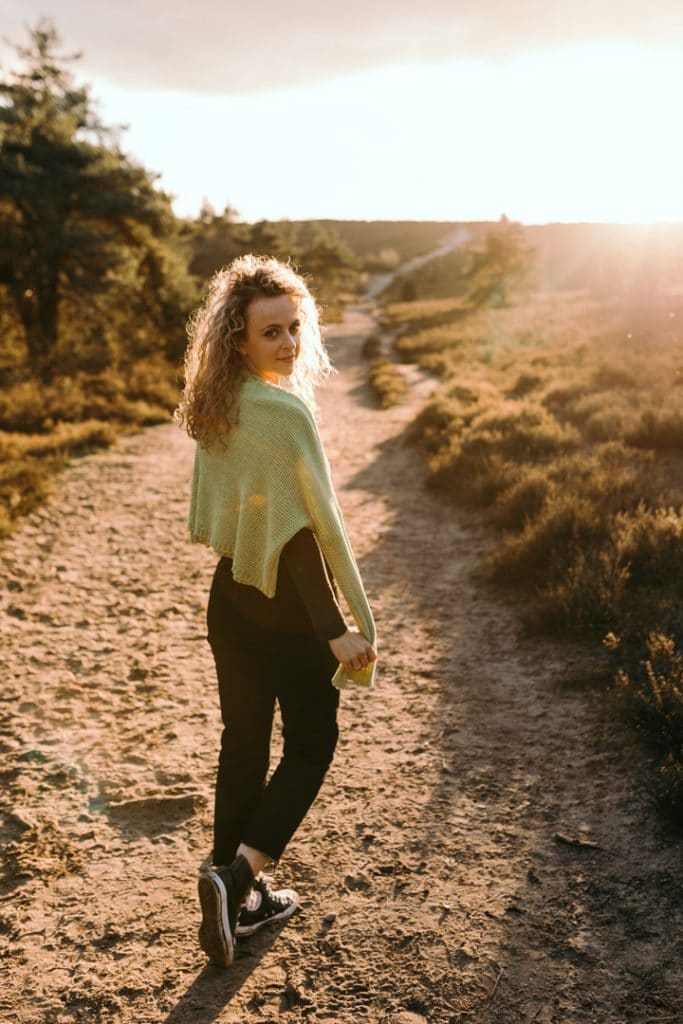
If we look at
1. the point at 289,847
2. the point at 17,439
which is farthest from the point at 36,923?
the point at 17,439

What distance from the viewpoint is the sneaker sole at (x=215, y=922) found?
2.33 metres

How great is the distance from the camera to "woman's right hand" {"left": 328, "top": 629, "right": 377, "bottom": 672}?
2148 millimetres

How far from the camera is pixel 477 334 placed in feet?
80.7

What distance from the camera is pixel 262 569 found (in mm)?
2191

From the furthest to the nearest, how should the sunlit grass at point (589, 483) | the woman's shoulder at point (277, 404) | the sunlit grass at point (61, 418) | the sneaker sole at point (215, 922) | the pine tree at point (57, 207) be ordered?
the pine tree at point (57, 207), the sunlit grass at point (61, 418), the sunlit grass at point (589, 483), the sneaker sole at point (215, 922), the woman's shoulder at point (277, 404)

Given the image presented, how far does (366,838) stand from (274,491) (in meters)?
1.83

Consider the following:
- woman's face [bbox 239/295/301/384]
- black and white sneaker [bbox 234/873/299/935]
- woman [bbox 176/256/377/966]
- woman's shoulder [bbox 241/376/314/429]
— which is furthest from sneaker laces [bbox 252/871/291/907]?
woman's face [bbox 239/295/301/384]

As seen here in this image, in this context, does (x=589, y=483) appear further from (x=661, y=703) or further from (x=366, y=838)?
(x=366, y=838)

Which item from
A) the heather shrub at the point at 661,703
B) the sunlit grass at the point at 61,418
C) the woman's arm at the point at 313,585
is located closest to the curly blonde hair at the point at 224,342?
the woman's arm at the point at 313,585

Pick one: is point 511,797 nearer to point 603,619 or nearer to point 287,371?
point 603,619

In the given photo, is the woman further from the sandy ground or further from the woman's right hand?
the sandy ground

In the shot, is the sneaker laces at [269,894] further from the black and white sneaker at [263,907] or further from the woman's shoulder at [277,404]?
the woman's shoulder at [277,404]

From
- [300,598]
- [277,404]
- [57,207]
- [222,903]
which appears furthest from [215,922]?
[57,207]

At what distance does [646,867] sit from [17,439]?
9316 mm
